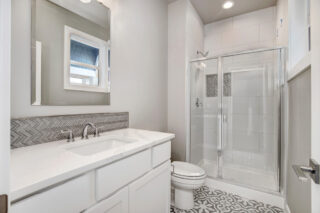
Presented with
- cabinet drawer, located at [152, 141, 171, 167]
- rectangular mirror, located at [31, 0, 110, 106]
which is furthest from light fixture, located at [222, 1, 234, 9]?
cabinet drawer, located at [152, 141, 171, 167]

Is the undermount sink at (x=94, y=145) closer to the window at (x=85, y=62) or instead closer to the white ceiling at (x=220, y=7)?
the window at (x=85, y=62)

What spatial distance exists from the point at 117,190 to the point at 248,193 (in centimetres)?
172

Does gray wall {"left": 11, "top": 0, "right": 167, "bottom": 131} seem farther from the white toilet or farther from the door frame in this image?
the door frame

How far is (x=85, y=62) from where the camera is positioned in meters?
1.26

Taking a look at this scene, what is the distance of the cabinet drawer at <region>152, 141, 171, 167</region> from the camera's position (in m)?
1.09

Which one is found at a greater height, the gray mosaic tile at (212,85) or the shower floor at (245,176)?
the gray mosaic tile at (212,85)

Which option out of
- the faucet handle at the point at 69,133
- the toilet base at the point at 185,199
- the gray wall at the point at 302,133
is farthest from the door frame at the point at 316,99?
the faucet handle at the point at 69,133

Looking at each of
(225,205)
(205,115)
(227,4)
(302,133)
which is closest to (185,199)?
(225,205)

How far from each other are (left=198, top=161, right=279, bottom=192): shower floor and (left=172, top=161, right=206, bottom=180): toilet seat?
60cm

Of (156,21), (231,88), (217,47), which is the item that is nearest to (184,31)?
(156,21)

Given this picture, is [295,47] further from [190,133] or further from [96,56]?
[96,56]

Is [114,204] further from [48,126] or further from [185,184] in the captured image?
[185,184]

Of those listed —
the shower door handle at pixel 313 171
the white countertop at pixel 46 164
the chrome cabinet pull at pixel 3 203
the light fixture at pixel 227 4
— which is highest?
the light fixture at pixel 227 4

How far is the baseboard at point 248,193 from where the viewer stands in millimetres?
1653
